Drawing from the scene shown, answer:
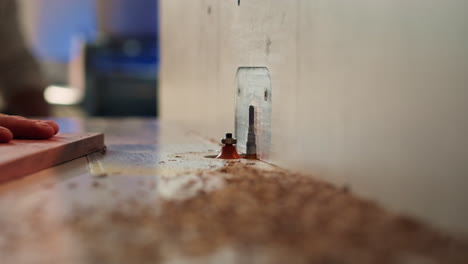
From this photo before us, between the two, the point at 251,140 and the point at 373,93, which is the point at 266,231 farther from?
the point at 251,140

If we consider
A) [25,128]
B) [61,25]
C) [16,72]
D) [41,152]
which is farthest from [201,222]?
[61,25]

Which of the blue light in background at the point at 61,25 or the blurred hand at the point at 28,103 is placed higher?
the blue light in background at the point at 61,25

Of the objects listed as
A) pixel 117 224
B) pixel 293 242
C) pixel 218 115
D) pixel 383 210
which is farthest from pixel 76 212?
pixel 218 115

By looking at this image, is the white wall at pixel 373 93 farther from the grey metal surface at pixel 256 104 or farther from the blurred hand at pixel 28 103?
the blurred hand at pixel 28 103

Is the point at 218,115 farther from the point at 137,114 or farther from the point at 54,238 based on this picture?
the point at 137,114

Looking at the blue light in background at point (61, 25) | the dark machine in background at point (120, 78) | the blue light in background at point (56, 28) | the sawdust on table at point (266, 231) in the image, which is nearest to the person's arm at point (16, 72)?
the dark machine in background at point (120, 78)

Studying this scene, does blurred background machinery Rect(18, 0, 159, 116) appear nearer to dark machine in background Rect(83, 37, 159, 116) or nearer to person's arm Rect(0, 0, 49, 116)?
dark machine in background Rect(83, 37, 159, 116)

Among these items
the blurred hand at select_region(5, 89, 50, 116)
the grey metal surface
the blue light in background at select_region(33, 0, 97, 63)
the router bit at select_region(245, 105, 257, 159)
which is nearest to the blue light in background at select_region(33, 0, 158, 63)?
the blue light in background at select_region(33, 0, 97, 63)
